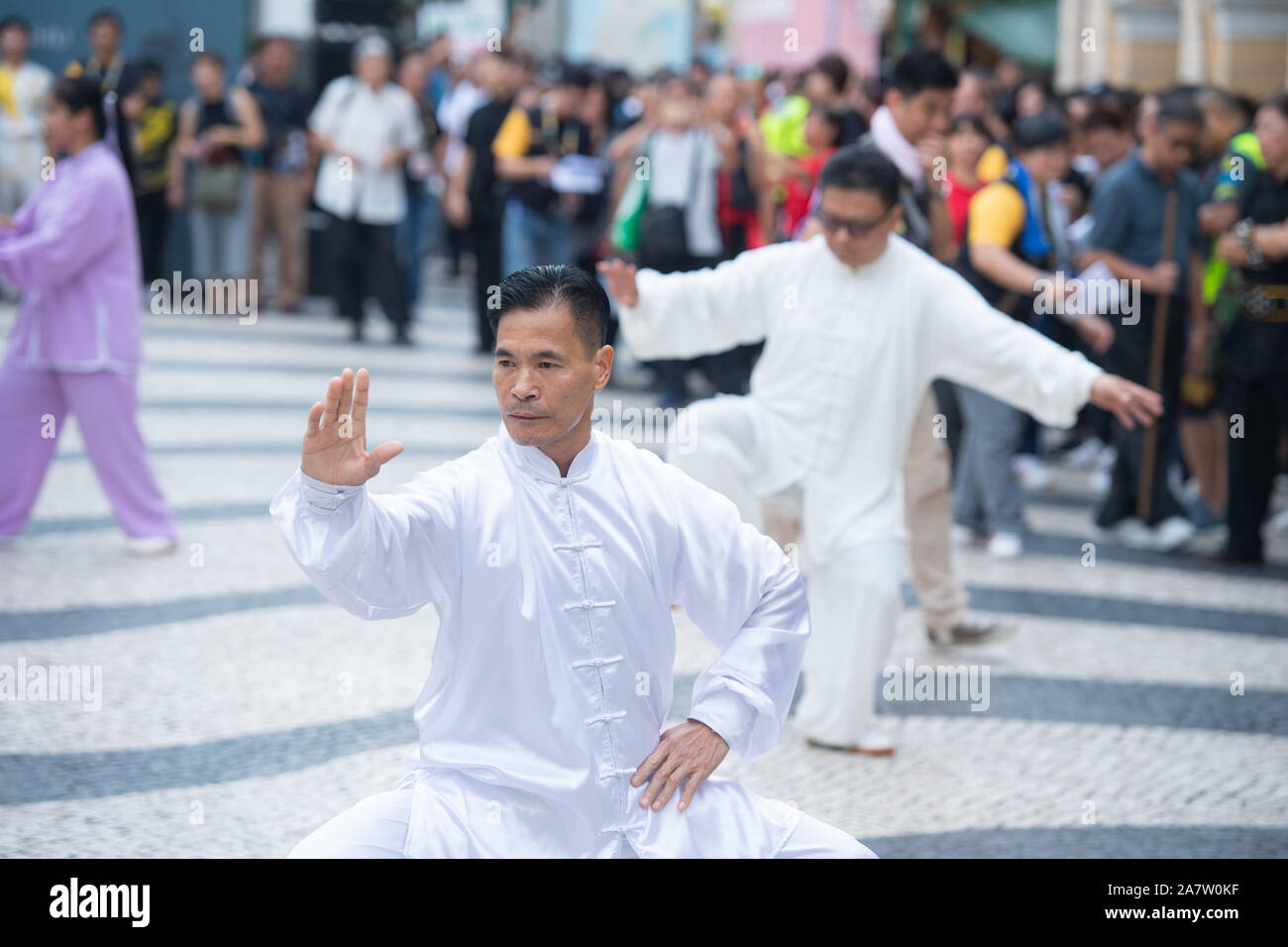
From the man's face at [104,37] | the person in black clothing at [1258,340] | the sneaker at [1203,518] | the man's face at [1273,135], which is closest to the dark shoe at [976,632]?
the person in black clothing at [1258,340]

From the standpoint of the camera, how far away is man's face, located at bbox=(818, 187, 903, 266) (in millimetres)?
4863

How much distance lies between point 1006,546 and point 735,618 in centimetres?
486

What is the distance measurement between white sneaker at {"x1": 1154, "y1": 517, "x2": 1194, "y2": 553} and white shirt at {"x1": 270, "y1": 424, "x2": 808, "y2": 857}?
5439 millimetres

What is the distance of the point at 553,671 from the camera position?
9.33 feet

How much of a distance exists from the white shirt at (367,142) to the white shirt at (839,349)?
7.63 m

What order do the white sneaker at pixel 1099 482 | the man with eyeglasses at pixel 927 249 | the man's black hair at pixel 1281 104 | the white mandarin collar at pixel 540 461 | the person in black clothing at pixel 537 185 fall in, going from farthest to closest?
the person in black clothing at pixel 537 185 → the white sneaker at pixel 1099 482 → the man's black hair at pixel 1281 104 → the man with eyeglasses at pixel 927 249 → the white mandarin collar at pixel 540 461

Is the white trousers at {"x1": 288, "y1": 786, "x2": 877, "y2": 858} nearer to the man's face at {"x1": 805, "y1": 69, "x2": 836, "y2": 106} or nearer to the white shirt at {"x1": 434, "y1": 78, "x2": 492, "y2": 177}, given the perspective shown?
the man's face at {"x1": 805, "y1": 69, "x2": 836, "y2": 106}

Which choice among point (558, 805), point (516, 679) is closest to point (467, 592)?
point (516, 679)

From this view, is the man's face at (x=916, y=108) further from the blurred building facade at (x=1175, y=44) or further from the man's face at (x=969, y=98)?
the blurred building facade at (x=1175, y=44)

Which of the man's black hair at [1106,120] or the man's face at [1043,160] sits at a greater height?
the man's black hair at [1106,120]

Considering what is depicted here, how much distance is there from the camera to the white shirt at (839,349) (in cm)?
495

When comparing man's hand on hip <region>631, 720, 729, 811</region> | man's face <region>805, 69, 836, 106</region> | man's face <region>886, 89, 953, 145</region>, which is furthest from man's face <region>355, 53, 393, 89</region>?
man's hand on hip <region>631, 720, 729, 811</region>

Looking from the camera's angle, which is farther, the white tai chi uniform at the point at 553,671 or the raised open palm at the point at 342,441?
the white tai chi uniform at the point at 553,671

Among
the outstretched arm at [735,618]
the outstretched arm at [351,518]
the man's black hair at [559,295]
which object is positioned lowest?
the outstretched arm at [735,618]
